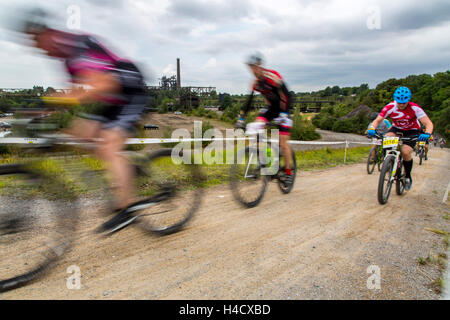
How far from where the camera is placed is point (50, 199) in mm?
2211

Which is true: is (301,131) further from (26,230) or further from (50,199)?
(50,199)

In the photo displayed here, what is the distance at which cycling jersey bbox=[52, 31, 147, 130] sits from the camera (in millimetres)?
2410

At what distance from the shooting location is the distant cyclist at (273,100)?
457 cm

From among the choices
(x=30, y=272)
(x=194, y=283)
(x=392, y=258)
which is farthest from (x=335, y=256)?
(x=30, y=272)

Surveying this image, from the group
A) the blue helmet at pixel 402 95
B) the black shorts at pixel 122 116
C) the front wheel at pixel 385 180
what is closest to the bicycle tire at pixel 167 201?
the black shorts at pixel 122 116

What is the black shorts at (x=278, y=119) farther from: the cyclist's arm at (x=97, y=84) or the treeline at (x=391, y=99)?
the treeline at (x=391, y=99)

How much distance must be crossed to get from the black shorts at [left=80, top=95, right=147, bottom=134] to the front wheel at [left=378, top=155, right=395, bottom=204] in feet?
14.5

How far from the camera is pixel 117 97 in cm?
269

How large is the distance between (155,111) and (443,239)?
4.10 meters

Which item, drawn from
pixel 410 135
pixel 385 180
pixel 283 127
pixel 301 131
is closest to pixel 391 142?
pixel 410 135

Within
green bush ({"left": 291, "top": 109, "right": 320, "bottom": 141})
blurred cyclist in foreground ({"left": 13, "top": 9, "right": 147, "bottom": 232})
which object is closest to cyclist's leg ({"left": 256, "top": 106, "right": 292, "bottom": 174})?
blurred cyclist in foreground ({"left": 13, "top": 9, "right": 147, "bottom": 232})

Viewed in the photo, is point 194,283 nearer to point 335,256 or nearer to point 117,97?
point 335,256

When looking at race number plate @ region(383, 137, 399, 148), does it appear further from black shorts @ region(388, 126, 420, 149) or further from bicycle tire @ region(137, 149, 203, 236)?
bicycle tire @ region(137, 149, 203, 236)
